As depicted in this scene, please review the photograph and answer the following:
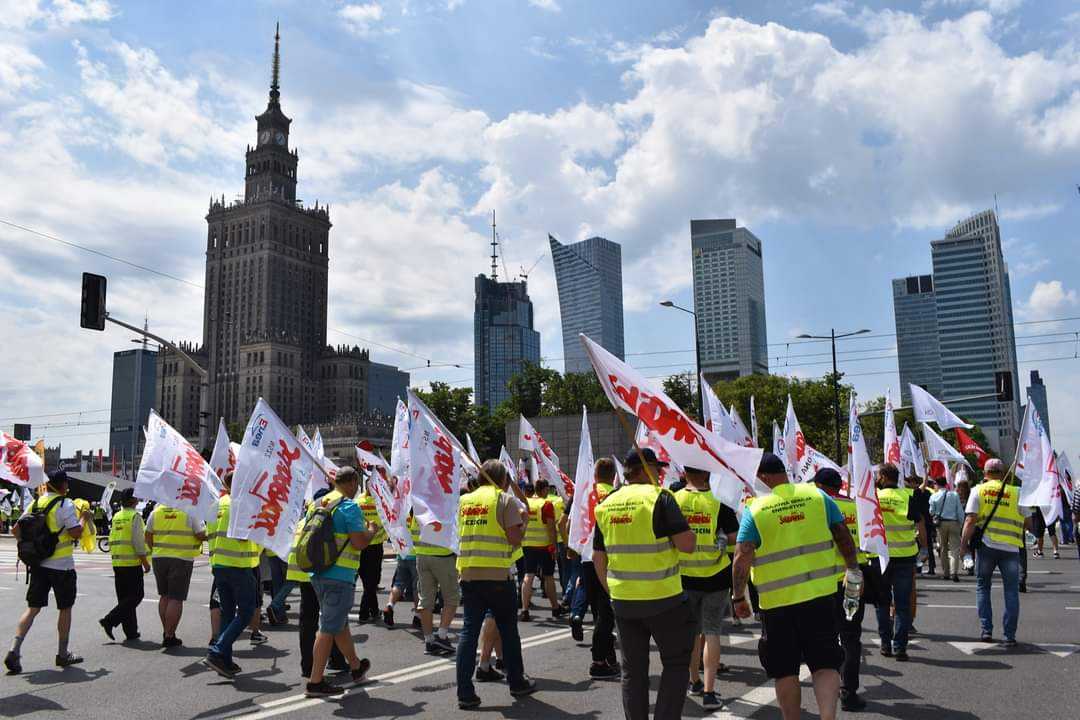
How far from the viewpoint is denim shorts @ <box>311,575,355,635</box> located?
24.6 ft

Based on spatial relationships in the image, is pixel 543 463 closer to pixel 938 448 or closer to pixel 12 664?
pixel 12 664

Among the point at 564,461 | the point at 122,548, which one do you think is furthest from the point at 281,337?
the point at 122,548

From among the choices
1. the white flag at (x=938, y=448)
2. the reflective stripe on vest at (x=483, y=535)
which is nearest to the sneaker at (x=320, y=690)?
the reflective stripe on vest at (x=483, y=535)

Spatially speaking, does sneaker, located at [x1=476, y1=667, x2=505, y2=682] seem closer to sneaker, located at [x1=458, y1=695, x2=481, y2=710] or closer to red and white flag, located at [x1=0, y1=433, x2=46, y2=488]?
sneaker, located at [x1=458, y1=695, x2=481, y2=710]

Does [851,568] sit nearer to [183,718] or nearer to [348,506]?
[348,506]

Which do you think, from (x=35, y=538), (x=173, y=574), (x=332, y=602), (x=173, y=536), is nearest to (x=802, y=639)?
(x=332, y=602)

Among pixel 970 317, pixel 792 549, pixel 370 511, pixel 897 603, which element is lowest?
pixel 897 603

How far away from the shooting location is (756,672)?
27.1ft

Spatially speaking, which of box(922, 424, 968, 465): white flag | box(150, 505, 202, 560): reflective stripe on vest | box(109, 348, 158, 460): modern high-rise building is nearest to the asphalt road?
box(150, 505, 202, 560): reflective stripe on vest

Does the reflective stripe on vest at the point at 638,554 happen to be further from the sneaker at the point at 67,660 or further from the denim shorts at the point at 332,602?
the sneaker at the point at 67,660

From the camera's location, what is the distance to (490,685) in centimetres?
797

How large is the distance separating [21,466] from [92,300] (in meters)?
10.6

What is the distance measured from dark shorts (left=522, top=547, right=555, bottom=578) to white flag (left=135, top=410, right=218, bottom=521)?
4630mm

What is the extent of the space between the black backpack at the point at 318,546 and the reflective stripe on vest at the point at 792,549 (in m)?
3.81
